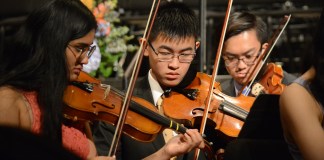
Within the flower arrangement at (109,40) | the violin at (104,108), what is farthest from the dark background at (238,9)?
the violin at (104,108)

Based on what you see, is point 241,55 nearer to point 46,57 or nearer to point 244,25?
point 244,25

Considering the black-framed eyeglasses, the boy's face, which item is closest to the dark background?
the black-framed eyeglasses

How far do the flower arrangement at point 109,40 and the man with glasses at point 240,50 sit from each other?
97 cm

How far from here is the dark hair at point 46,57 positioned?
1.66 m

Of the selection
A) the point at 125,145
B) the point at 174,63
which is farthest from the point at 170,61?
the point at 125,145

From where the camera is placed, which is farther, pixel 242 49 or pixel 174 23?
pixel 242 49

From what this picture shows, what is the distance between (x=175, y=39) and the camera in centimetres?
218

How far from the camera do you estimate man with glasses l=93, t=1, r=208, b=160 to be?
6.59 feet

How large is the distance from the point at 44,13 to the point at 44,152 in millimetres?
1272

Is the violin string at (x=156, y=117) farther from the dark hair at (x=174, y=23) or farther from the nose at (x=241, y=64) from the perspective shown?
the nose at (x=241, y=64)

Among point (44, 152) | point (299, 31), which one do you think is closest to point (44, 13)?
point (44, 152)

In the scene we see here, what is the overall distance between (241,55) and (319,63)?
962 millimetres

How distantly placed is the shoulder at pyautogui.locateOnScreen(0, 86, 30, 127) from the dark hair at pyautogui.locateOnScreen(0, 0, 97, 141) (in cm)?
4

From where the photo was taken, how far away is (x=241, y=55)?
2.54m
